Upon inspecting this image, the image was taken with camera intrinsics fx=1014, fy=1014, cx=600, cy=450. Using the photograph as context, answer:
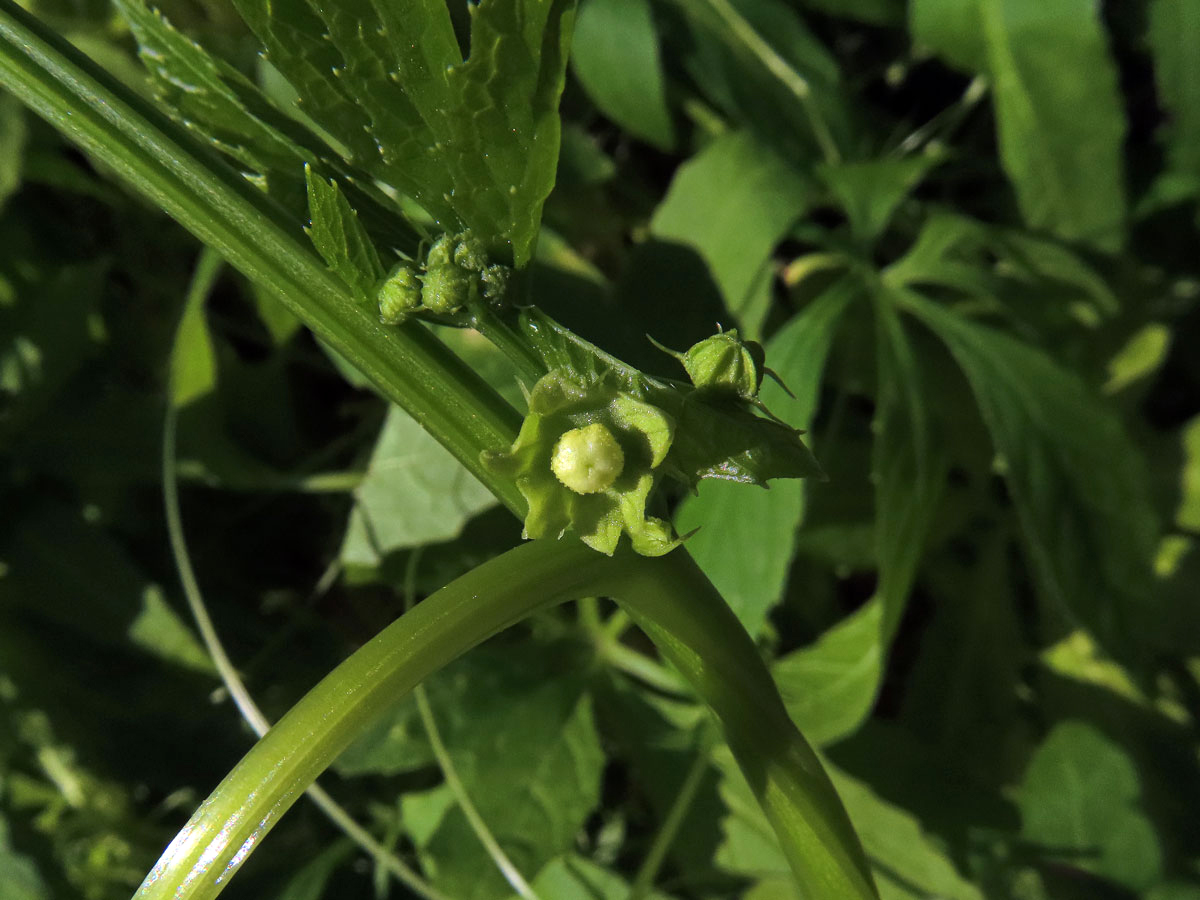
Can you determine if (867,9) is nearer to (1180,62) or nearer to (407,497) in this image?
(1180,62)

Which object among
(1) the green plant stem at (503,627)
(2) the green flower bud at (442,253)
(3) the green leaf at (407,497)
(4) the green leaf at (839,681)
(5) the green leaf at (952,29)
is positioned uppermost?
(5) the green leaf at (952,29)

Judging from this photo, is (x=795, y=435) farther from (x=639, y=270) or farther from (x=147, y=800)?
(x=147, y=800)

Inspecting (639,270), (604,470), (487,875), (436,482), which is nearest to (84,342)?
(436,482)

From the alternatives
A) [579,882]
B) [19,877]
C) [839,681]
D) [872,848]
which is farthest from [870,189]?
[19,877]

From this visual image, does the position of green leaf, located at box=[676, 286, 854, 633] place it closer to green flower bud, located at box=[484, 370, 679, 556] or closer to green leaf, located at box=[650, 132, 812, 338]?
green leaf, located at box=[650, 132, 812, 338]

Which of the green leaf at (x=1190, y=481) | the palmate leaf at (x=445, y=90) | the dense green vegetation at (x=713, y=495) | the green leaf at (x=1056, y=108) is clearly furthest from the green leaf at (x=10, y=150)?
the green leaf at (x=1190, y=481)

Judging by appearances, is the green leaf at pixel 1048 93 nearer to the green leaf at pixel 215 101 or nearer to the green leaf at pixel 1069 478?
the green leaf at pixel 1069 478

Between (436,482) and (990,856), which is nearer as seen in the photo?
(436,482)

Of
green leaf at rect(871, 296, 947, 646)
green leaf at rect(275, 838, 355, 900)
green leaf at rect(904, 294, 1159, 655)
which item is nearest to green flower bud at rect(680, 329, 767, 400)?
green leaf at rect(871, 296, 947, 646)
